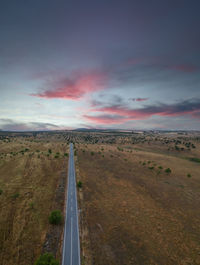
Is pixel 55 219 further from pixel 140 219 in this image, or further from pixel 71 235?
pixel 140 219

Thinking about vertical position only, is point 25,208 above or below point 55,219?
below

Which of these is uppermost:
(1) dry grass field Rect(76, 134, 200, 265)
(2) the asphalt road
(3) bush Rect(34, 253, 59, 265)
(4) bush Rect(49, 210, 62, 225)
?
(3) bush Rect(34, 253, 59, 265)

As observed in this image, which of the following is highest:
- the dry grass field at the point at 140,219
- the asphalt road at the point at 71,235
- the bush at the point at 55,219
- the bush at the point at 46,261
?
the bush at the point at 46,261

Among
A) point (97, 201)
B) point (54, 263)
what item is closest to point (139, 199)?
point (97, 201)

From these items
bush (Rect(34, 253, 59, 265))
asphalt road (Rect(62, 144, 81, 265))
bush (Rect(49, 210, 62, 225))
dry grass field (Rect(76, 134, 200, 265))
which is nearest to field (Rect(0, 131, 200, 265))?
dry grass field (Rect(76, 134, 200, 265))

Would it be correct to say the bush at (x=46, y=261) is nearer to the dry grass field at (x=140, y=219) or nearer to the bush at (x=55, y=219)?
the dry grass field at (x=140, y=219)

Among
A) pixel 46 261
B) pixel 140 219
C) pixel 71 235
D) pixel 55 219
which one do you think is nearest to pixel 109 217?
pixel 140 219

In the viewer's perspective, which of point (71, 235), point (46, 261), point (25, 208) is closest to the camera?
point (46, 261)

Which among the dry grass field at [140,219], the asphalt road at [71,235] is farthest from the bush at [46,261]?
the dry grass field at [140,219]

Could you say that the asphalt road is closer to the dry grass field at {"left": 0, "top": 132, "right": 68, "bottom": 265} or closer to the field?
the field

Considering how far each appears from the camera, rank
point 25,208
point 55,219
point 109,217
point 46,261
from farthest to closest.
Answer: point 25,208
point 109,217
point 55,219
point 46,261

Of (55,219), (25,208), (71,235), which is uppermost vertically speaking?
(55,219)

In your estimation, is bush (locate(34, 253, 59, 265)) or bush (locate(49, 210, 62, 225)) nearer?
bush (locate(34, 253, 59, 265))
